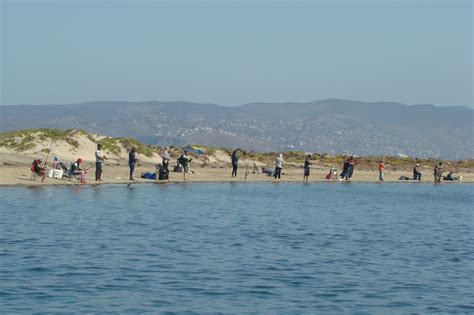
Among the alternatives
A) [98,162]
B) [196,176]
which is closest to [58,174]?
[98,162]

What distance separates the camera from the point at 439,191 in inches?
2304

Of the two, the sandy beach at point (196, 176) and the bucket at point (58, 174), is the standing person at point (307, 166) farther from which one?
the bucket at point (58, 174)

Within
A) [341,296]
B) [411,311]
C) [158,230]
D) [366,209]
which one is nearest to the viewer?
[411,311]

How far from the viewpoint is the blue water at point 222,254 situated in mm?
19062

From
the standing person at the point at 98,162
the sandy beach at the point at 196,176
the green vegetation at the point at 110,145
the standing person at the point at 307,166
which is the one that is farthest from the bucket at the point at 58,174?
the green vegetation at the point at 110,145

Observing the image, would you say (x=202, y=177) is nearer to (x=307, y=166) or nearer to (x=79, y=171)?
(x=307, y=166)

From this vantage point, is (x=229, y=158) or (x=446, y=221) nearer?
(x=446, y=221)

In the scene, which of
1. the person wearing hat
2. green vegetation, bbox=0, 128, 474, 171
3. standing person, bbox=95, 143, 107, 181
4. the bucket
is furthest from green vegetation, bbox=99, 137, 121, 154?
the bucket

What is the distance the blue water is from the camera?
19062 millimetres

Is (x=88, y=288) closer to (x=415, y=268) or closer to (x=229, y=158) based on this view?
(x=415, y=268)

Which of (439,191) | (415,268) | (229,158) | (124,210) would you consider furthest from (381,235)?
(229,158)

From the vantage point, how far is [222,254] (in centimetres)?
2522

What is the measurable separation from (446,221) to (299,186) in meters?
16.7

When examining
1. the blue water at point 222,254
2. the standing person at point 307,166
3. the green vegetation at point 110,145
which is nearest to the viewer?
the blue water at point 222,254
